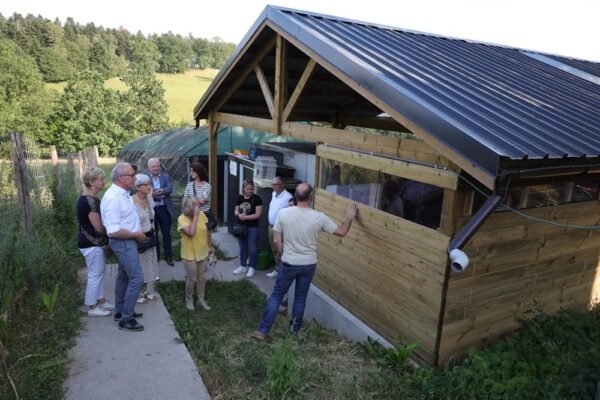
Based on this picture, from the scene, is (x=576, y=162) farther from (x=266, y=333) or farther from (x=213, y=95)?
(x=213, y=95)

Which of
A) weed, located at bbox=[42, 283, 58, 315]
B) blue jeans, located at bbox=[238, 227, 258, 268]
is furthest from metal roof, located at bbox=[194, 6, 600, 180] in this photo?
weed, located at bbox=[42, 283, 58, 315]

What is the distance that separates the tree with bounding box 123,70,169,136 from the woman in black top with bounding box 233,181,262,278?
2806 centimetres

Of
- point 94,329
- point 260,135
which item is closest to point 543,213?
point 94,329

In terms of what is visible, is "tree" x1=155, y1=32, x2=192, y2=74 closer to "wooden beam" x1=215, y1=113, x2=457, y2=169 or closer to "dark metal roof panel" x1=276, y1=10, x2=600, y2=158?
"wooden beam" x1=215, y1=113, x2=457, y2=169

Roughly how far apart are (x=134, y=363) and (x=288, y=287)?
1.68 metres

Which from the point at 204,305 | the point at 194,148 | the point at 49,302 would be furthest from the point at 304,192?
the point at 194,148

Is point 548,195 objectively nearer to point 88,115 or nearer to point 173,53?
point 88,115

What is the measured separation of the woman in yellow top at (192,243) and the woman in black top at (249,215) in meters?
1.18

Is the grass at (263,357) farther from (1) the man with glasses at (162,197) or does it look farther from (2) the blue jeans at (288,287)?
(1) the man with glasses at (162,197)

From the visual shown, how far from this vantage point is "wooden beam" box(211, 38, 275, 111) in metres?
6.39

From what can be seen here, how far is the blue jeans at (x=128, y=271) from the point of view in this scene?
445 cm

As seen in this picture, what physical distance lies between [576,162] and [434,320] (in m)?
1.74

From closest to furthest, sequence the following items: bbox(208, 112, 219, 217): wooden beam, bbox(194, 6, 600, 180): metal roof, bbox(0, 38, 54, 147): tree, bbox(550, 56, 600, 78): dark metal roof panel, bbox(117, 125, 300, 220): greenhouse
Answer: bbox(194, 6, 600, 180): metal roof, bbox(550, 56, 600, 78): dark metal roof panel, bbox(208, 112, 219, 217): wooden beam, bbox(117, 125, 300, 220): greenhouse, bbox(0, 38, 54, 147): tree

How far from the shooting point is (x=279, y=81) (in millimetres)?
5957
